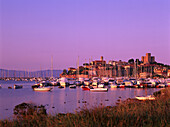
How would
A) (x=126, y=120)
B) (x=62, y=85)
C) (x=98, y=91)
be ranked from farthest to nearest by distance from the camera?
(x=62, y=85) → (x=98, y=91) → (x=126, y=120)

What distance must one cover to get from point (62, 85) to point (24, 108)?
7409cm

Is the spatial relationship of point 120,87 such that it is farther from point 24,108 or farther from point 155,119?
point 155,119

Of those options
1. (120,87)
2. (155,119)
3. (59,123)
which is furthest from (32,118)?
(120,87)

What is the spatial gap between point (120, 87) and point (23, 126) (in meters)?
75.2

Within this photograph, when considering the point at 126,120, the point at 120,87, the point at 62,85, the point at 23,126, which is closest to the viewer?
the point at 126,120

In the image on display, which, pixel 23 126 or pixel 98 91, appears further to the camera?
pixel 98 91

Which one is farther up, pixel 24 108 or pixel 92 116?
pixel 92 116

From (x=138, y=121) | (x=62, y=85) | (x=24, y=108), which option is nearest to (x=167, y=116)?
(x=138, y=121)

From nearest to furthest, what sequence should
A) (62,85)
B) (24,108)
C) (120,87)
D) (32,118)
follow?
1. (32,118)
2. (24,108)
3. (120,87)
4. (62,85)

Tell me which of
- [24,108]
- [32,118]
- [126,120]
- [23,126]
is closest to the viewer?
[126,120]

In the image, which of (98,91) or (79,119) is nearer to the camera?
(79,119)

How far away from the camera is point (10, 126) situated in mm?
9312

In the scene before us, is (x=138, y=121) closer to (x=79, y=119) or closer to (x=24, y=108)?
(x=79, y=119)

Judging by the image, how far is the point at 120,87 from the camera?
82.9 metres
